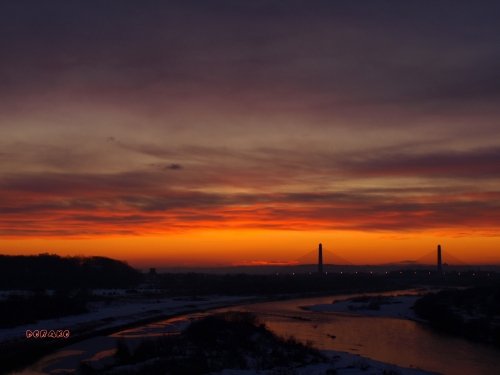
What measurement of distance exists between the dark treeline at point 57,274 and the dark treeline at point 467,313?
72.8 m

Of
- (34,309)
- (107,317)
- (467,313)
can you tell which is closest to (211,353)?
(107,317)

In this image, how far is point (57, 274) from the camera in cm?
12675

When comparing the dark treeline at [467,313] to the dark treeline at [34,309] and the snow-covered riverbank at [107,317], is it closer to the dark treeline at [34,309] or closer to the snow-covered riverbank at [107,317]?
the snow-covered riverbank at [107,317]

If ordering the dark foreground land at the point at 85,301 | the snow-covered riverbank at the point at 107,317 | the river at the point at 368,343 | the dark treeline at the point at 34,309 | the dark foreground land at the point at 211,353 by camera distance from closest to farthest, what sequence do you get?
the dark foreground land at the point at 211,353 < the river at the point at 368,343 < the dark foreground land at the point at 85,301 < the snow-covered riverbank at the point at 107,317 < the dark treeline at the point at 34,309

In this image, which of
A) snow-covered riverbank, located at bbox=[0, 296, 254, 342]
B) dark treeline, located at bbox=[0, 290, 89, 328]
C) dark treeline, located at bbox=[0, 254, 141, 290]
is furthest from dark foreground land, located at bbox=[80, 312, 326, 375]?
dark treeline, located at bbox=[0, 254, 141, 290]

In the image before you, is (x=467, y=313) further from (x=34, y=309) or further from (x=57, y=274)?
(x=57, y=274)

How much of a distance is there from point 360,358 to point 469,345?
15.2 m

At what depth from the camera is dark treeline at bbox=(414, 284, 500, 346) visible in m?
52.8

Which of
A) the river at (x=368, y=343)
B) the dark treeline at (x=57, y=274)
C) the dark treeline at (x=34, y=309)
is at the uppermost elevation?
the dark treeline at (x=57, y=274)

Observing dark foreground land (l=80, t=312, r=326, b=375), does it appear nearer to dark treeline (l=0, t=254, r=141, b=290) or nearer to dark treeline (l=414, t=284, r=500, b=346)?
dark treeline (l=414, t=284, r=500, b=346)

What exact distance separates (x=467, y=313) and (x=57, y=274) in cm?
9047

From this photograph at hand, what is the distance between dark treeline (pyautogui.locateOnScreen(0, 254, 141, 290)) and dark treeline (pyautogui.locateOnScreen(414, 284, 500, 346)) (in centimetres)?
7279

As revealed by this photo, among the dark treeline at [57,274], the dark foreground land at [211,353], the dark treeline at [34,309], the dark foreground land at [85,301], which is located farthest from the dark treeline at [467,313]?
the dark treeline at [57,274]

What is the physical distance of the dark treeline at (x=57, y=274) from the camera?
4631 inches
